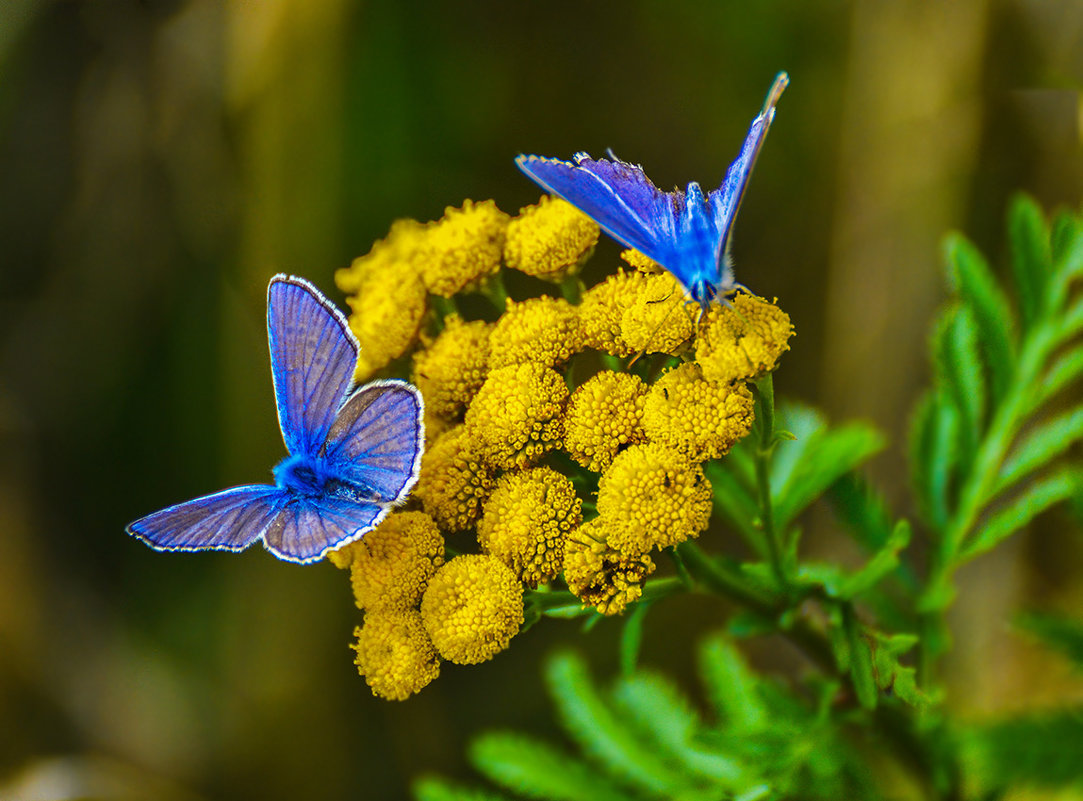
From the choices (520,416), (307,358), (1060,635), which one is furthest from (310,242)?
(1060,635)

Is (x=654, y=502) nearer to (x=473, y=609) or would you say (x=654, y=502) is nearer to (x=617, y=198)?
(x=473, y=609)

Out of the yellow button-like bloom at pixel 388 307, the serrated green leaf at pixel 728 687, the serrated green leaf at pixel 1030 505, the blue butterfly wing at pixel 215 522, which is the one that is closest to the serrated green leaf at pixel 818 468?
the serrated green leaf at pixel 1030 505

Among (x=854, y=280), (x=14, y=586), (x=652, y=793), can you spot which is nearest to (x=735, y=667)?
(x=652, y=793)

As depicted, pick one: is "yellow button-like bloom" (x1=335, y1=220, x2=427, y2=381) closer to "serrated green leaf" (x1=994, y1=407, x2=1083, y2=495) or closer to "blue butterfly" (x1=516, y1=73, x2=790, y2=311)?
"blue butterfly" (x1=516, y1=73, x2=790, y2=311)

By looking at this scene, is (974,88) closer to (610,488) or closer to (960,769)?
(960,769)

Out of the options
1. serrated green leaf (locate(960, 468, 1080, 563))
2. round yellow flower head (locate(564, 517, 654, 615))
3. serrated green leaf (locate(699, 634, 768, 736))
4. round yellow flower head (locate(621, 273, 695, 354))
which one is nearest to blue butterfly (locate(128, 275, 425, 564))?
round yellow flower head (locate(564, 517, 654, 615))
